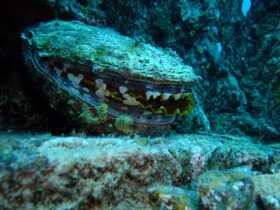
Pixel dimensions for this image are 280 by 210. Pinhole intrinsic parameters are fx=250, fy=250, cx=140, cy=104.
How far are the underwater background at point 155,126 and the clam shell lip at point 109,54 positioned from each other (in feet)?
0.17

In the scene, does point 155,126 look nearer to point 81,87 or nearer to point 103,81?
point 103,81

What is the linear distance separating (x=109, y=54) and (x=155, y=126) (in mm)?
914

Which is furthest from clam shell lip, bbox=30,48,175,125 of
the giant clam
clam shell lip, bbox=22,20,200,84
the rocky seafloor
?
the rocky seafloor

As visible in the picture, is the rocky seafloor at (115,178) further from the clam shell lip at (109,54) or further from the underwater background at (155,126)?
the clam shell lip at (109,54)

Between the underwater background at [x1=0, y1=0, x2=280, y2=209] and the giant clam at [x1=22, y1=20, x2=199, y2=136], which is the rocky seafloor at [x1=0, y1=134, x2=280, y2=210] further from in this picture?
the giant clam at [x1=22, y1=20, x2=199, y2=136]

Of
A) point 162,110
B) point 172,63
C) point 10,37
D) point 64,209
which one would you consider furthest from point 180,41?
point 64,209

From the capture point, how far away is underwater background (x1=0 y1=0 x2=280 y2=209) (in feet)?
5.14

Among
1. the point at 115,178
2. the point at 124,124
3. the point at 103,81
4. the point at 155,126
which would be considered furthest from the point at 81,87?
the point at 115,178

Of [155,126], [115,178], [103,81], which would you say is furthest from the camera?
[155,126]

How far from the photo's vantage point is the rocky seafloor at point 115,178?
1.41 m

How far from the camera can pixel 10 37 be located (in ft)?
10.5

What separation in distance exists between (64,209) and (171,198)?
2.71 feet

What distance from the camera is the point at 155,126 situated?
275 centimetres

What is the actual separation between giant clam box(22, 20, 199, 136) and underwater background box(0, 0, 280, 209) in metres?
0.02
